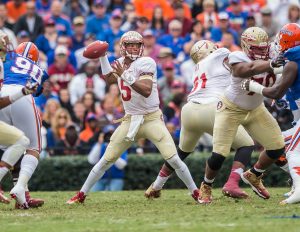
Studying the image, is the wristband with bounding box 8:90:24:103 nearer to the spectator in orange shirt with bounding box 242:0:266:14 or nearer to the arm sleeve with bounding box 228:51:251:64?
the arm sleeve with bounding box 228:51:251:64

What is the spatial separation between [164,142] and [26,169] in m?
1.53

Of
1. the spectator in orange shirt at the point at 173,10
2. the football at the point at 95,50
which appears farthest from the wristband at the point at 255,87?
the spectator in orange shirt at the point at 173,10

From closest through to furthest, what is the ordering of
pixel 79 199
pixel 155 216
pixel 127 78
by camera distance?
pixel 155 216
pixel 127 78
pixel 79 199

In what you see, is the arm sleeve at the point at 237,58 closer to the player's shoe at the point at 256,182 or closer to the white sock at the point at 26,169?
the player's shoe at the point at 256,182

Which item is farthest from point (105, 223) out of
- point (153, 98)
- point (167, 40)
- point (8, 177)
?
point (167, 40)

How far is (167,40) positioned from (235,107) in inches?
312

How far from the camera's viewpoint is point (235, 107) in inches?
405

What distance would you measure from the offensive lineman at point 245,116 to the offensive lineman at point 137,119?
44 cm

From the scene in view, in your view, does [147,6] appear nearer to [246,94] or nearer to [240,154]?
[240,154]

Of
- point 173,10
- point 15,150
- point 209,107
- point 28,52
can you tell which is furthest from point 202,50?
point 173,10

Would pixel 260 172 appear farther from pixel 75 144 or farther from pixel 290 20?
pixel 290 20

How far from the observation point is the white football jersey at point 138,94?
1029 centimetres

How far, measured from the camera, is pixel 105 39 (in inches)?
701

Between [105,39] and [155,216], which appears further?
[105,39]
